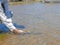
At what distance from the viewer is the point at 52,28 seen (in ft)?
7.20

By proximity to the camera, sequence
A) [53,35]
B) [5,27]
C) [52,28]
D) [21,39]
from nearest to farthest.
→ [21,39], [53,35], [5,27], [52,28]

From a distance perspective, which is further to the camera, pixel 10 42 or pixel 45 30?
pixel 45 30

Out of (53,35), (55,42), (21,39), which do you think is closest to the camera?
(55,42)

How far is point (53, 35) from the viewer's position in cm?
189

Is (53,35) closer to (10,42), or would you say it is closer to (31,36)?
(31,36)

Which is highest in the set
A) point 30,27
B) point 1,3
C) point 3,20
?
point 1,3

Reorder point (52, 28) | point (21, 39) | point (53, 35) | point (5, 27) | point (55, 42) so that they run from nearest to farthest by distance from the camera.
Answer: point (55, 42) → point (21, 39) → point (53, 35) → point (5, 27) → point (52, 28)

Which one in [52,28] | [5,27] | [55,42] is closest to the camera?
[55,42]

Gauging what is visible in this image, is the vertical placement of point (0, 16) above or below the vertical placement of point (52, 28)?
above

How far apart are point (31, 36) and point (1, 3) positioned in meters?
0.46

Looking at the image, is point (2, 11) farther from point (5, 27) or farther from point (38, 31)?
point (38, 31)

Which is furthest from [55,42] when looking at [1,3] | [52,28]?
[1,3]

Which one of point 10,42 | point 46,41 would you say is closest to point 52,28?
point 46,41

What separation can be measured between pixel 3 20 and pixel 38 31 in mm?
403
